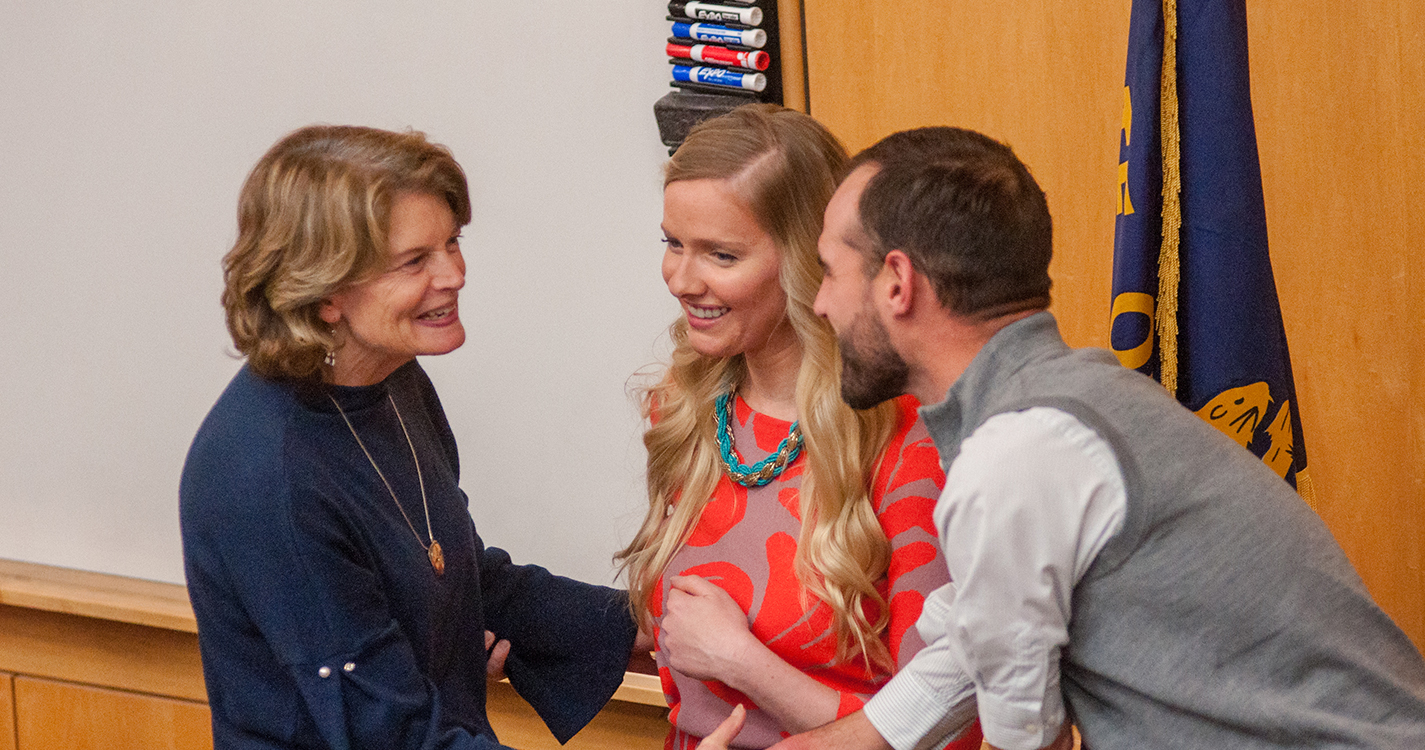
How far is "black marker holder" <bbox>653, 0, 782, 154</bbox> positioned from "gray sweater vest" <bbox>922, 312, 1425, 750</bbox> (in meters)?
1.26

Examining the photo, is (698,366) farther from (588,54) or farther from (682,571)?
(588,54)

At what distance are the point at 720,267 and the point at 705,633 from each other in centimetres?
44

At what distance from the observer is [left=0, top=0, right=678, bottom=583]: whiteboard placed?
7.86 ft

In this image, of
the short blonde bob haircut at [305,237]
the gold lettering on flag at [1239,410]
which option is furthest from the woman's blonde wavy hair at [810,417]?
the gold lettering on flag at [1239,410]

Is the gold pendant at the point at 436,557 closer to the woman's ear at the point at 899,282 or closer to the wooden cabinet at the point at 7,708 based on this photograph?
the woman's ear at the point at 899,282

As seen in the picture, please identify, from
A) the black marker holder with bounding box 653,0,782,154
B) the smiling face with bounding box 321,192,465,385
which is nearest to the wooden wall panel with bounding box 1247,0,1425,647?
the black marker holder with bounding box 653,0,782,154

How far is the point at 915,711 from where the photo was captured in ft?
4.23

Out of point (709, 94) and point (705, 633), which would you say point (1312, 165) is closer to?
point (709, 94)

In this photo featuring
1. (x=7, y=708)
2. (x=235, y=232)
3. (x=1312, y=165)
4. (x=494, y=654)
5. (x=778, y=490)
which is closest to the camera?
(x=778, y=490)

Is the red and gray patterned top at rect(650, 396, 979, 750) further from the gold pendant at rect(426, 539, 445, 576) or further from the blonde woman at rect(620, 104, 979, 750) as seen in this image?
the gold pendant at rect(426, 539, 445, 576)

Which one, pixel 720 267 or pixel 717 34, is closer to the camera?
pixel 720 267

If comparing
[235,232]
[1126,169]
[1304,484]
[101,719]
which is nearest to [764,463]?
[1126,169]

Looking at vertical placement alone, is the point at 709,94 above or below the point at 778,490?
above

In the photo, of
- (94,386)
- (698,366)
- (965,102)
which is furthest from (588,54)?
(94,386)
